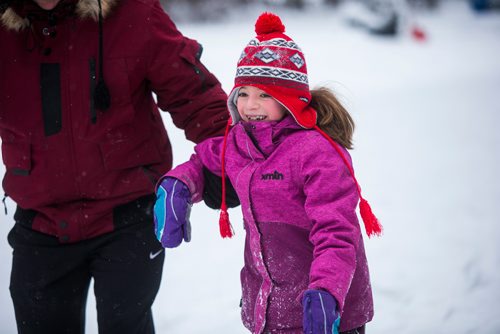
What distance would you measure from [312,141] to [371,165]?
4700mm

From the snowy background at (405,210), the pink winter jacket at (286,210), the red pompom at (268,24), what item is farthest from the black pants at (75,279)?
the snowy background at (405,210)

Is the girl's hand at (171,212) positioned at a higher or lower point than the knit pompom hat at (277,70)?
lower

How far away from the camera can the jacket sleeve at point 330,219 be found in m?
1.52

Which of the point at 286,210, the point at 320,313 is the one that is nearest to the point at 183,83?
the point at 286,210

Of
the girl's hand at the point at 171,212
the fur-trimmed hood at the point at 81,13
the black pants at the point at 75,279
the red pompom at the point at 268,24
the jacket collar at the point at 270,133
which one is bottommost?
the black pants at the point at 75,279

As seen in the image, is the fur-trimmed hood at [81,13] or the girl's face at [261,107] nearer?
the girl's face at [261,107]

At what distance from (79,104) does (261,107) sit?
2.14 feet

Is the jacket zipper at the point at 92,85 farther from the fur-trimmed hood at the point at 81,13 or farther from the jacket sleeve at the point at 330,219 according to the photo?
the jacket sleeve at the point at 330,219

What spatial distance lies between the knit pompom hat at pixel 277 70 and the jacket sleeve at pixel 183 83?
296 mm

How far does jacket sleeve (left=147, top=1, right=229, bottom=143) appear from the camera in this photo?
6.57 feet

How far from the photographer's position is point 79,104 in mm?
1910

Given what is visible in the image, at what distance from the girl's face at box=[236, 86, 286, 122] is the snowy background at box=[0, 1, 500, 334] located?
26 centimetres

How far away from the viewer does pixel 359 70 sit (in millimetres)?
11820

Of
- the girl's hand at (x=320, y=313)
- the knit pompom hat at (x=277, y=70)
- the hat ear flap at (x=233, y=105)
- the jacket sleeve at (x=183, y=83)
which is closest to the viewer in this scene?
the girl's hand at (x=320, y=313)
